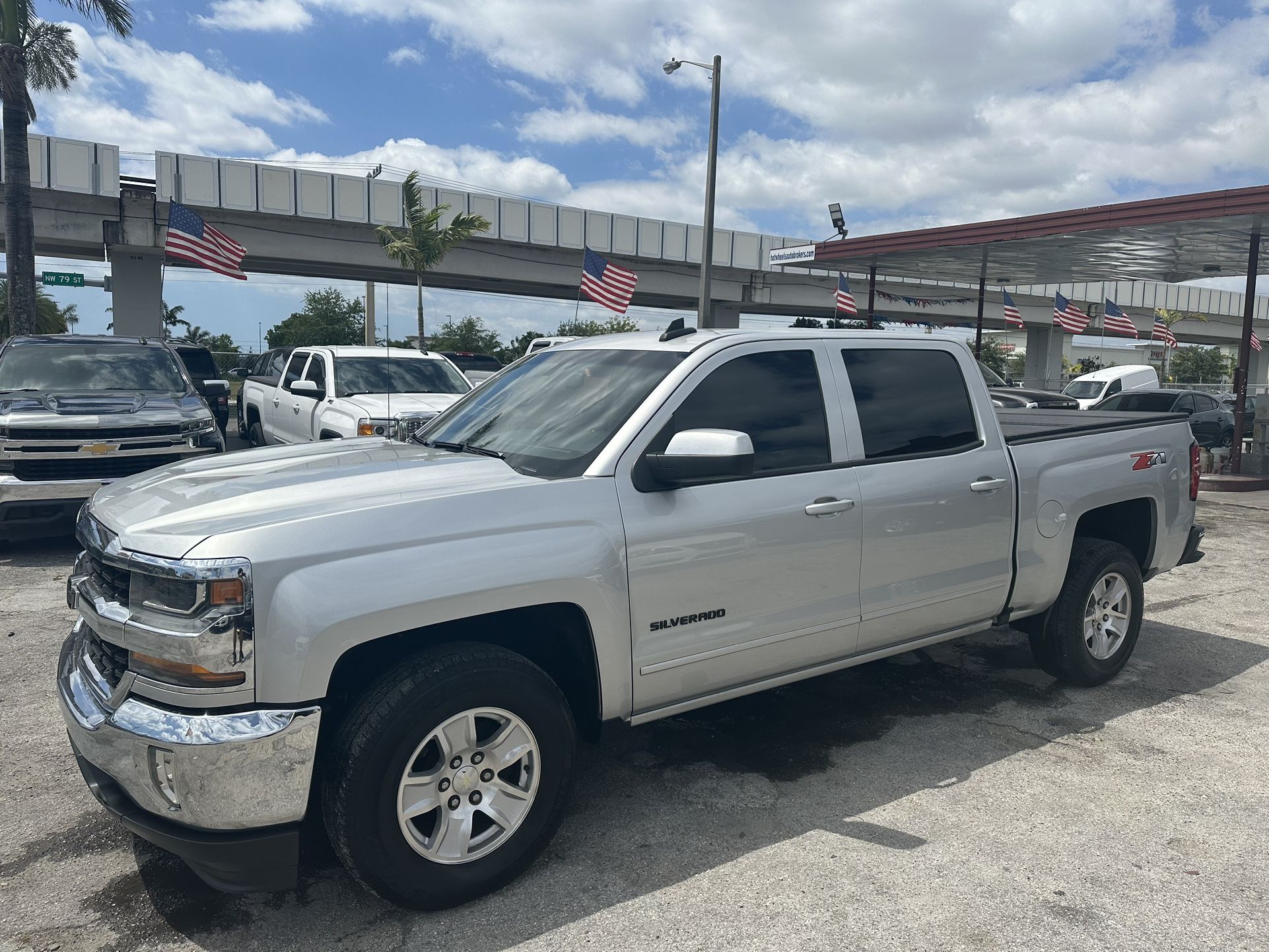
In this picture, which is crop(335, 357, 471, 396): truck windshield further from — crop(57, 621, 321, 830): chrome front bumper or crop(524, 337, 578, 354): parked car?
crop(57, 621, 321, 830): chrome front bumper

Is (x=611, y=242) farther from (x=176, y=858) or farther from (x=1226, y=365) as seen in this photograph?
(x=1226, y=365)

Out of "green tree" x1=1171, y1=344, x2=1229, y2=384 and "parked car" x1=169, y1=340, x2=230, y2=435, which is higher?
"green tree" x1=1171, y1=344, x2=1229, y2=384

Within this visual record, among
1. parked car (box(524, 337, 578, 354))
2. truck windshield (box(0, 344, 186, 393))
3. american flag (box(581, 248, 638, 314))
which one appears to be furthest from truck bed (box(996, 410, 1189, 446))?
american flag (box(581, 248, 638, 314))

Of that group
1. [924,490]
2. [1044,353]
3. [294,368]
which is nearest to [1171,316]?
[1044,353]

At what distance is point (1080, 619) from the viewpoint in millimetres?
5078

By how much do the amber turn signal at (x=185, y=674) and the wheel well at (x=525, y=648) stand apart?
0.31 metres

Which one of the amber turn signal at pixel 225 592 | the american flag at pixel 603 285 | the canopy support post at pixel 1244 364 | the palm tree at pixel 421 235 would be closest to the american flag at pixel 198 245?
the palm tree at pixel 421 235

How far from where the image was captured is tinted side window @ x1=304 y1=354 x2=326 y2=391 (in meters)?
11.5

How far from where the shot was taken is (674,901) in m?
3.14

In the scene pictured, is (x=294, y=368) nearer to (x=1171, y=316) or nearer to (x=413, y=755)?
(x=413, y=755)

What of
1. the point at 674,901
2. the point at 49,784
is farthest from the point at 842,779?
the point at 49,784

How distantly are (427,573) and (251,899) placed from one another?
52.1 inches

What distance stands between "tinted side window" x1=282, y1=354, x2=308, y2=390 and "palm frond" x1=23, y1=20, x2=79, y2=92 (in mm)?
12256

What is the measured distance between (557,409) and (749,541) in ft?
3.25
